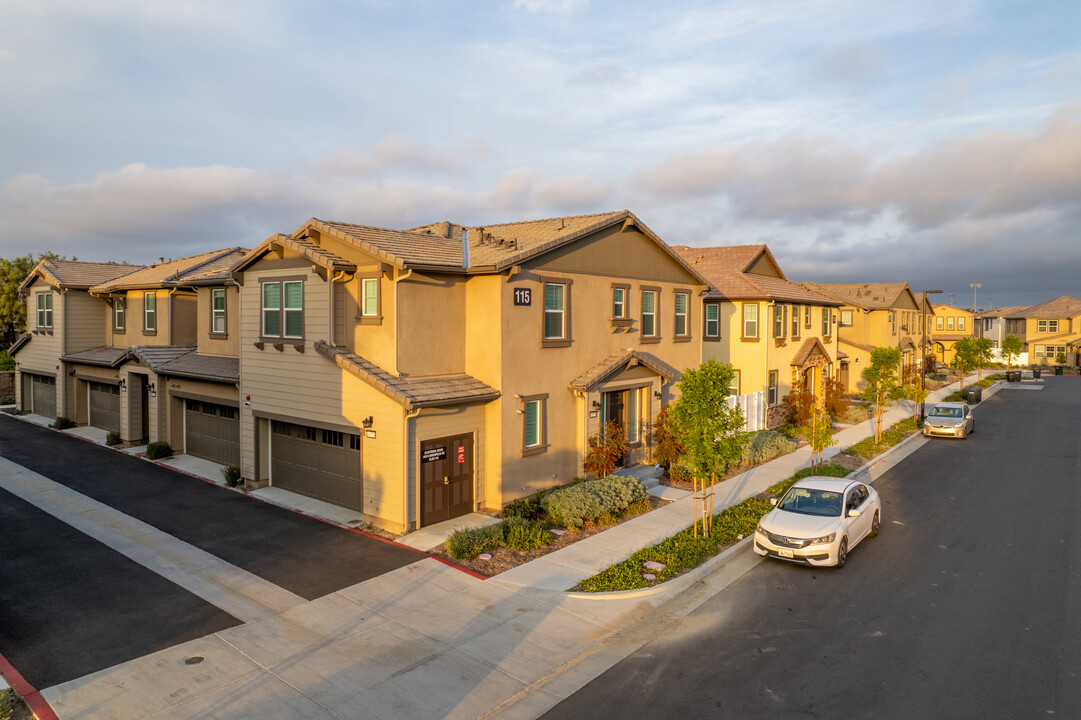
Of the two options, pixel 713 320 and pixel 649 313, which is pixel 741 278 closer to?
pixel 713 320

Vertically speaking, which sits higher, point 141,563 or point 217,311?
point 217,311

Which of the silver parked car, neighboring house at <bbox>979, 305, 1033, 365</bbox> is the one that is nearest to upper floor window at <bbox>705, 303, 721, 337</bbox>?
the silver parked car

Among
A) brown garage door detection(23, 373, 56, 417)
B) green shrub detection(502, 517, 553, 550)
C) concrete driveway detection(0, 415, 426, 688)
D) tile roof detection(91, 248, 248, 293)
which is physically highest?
tile roof detection(91, 248, 248, 293)

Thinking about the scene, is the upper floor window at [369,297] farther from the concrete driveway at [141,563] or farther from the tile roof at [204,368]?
the tile roof at [204,368]

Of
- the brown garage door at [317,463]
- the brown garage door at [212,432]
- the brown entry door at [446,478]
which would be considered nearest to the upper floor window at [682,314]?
the brown entry door at [446,478]

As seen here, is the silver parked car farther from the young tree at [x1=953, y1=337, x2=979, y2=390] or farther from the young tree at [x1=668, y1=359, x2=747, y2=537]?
the young tree at [x1=668, y1=359, x2=747, y2=537]

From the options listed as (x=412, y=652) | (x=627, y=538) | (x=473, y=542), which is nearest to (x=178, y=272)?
(x=473, y=542)
